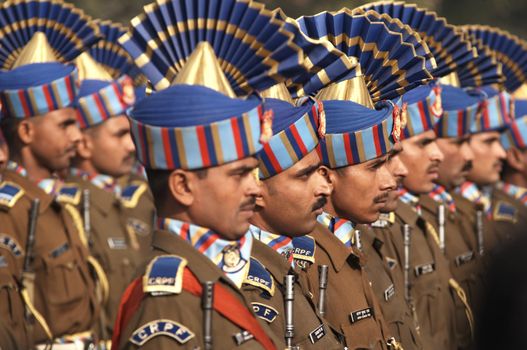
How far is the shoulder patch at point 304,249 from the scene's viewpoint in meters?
7.95

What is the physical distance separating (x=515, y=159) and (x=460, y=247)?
10.7 feet

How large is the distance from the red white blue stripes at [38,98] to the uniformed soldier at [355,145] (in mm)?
2983

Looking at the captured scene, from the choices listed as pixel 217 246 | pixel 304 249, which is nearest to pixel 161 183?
pixel 217 246

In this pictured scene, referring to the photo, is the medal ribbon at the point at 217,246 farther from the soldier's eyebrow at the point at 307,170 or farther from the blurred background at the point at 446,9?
the blurred background at the point at 446,9

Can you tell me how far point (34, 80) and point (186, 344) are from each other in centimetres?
537

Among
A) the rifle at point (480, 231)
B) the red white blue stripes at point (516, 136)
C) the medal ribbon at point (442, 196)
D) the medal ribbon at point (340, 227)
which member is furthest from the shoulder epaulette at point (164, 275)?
the red white blue stripes at point (516, 136)

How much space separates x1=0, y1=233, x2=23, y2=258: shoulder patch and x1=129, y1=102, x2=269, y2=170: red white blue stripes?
153 inches

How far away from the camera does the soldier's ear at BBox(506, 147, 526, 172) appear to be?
15617mm

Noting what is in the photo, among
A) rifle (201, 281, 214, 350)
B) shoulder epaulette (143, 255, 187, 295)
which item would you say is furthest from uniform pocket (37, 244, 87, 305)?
rifle (201, 281, 214, 350)

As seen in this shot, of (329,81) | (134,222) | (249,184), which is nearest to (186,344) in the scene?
(249,184)

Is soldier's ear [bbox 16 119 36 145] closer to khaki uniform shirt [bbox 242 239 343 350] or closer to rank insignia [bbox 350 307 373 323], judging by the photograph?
rank insignia [bbox 350 307 373 323]

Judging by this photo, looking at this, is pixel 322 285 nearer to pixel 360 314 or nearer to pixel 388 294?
pixel 360 314

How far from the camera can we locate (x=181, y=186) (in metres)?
6.14

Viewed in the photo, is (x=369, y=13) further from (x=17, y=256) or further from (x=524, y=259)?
(x=524, y=259)
